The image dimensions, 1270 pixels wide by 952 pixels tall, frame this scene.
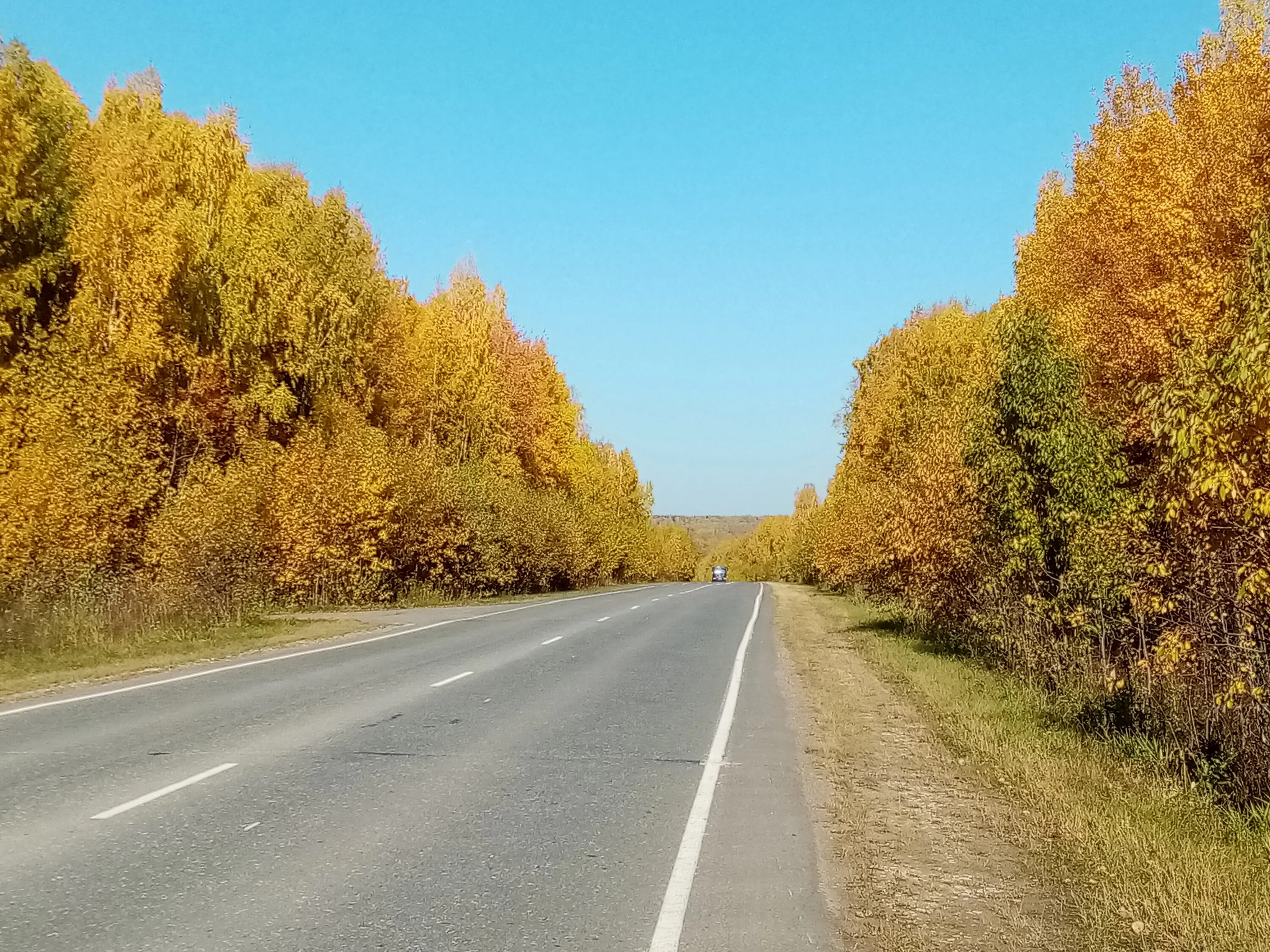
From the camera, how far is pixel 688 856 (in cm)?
610

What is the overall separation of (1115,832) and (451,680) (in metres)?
9.42

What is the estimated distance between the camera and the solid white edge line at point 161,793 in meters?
6.63

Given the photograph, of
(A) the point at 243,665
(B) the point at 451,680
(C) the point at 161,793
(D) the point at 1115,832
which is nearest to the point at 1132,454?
(B) the point at 451,680

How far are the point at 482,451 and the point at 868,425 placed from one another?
72.5 ft

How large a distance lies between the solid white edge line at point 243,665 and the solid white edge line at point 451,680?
3435mm

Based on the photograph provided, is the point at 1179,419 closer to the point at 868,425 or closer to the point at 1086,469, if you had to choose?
the point at 1086,469

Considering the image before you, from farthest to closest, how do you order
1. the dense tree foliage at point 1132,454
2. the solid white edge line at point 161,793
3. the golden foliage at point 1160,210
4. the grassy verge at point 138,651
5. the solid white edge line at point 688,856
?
the golden foliage at point 1160,210
the grassy verge at point 138,651
the dense tree foliage at point 1132,454
the solid white edge line at point 161,793
the solid white edge line at point 688,856

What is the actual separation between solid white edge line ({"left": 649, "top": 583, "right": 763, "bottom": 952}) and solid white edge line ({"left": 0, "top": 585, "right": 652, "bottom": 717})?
7.70m

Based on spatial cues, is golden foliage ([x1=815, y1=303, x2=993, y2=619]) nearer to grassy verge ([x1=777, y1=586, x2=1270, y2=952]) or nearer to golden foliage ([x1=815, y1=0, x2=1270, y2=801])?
golden foliage ([x1=815, y1=0, x2=1270, y2=801])

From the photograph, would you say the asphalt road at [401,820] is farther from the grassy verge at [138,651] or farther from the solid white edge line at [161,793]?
the grassy verge at [138,651]

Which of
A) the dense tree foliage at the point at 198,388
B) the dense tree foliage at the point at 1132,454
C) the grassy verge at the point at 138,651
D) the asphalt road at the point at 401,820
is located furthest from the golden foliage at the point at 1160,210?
A: the dense tree foliage at the point at 198,388

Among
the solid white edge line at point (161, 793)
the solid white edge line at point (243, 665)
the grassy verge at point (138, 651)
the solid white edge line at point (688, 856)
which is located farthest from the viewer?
the grassy verge at point (138, 651)

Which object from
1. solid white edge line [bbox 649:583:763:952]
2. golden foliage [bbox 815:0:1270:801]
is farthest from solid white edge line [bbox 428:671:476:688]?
golden foliage [bbox 815:0:1270:801]

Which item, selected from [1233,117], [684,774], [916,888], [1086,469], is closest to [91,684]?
[684,774]
